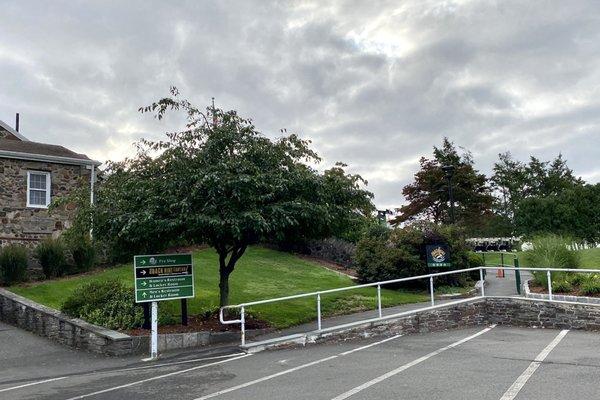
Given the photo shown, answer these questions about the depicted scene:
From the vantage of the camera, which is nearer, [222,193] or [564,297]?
[222,193]

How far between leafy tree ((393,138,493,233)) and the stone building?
107ft

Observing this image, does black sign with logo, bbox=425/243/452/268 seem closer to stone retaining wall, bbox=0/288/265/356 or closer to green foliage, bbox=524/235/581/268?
green foliage, bbox=524/235/581/268

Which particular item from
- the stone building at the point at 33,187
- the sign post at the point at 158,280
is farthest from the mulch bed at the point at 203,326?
the stone building at the point at 33,187

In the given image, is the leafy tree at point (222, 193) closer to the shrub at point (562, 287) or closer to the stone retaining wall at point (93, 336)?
the stone retaining wall at point (93, 336)

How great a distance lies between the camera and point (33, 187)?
22203mm

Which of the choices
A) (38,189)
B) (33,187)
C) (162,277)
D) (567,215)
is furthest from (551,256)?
(567,215)

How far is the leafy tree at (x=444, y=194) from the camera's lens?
162ft

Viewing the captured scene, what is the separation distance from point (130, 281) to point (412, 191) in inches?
1509

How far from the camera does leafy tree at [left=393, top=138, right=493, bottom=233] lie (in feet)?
162

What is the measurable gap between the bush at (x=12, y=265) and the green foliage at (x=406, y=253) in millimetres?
12217

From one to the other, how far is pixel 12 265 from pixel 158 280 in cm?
896

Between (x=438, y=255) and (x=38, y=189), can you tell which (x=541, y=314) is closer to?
(x=438, y=255)

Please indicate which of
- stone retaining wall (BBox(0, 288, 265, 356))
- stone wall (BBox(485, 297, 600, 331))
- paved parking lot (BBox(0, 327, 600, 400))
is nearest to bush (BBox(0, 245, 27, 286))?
stone retaining wall (BBox(0, 288, 265, 356))

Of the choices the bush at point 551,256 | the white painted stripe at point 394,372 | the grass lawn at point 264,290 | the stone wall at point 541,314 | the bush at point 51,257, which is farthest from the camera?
the bush at point 51,257
